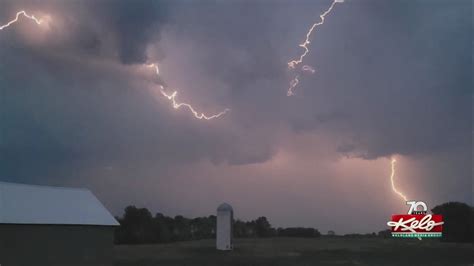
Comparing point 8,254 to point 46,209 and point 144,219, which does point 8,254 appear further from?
point 144,219

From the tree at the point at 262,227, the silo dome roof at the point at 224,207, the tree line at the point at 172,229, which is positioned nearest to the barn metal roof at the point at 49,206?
the silo dome roof at the point at 224,207

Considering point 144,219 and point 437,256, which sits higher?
point 144,219

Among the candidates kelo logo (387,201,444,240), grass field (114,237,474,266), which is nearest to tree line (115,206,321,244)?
grass field (114,237,474,266)

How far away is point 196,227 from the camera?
9656 centimetres

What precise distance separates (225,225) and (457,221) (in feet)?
100

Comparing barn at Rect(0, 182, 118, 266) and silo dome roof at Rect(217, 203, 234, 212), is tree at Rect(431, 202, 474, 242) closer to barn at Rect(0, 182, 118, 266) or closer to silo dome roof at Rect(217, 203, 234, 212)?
silo dome roof at Rect(217, 203, 234, 212)

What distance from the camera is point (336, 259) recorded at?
4259cm

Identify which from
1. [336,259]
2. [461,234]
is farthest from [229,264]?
[461,234]

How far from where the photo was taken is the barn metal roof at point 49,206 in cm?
3225

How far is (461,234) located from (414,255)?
748 inches

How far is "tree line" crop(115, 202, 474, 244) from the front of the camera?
60.2 meters

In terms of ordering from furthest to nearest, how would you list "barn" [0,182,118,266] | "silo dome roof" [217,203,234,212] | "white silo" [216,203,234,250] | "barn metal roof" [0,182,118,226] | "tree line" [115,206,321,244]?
"tree line" [115,206,321,244] < "silo dome roof" [217,203,234,212] < "white silo" [216,203,234,250] < "barn metal roof" [0,182,118,226] < "barn" [0,182,118,266]

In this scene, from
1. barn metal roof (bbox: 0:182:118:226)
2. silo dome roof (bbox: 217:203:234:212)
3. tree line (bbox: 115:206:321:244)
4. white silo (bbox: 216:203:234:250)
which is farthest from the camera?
tree line (bbox: 115:206:321:244)

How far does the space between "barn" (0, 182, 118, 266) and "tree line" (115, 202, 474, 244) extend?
39.1 m
